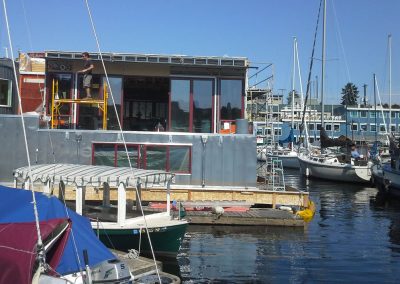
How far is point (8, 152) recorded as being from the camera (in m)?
22.4

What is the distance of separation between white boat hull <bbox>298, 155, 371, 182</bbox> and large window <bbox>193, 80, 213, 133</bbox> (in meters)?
21.7

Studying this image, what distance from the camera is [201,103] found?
25.4 meters

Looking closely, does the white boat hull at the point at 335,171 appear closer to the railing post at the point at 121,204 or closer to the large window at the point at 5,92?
the large window at the point at 5,92

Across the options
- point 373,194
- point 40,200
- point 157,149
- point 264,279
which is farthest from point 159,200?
point 373,194

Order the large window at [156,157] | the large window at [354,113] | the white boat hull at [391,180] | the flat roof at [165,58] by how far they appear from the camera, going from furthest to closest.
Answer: the large window at [354,113]
the white boat hull at [391,180]
the flat roof at [165,58]
the large window at [156,157]

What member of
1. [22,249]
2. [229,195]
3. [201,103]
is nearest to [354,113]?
[201,103]

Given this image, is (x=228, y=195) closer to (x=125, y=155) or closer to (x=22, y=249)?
(x=125, y=155)

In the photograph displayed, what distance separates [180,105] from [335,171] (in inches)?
924

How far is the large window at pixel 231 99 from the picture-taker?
25.5 m

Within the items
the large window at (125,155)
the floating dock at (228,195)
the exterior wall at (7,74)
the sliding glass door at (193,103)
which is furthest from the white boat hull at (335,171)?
the exterior wall at (7,74)

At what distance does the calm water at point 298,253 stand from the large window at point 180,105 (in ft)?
20.7

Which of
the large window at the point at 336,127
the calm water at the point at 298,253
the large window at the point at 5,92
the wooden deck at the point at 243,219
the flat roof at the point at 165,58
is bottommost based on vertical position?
the calm water at the point at 298,253

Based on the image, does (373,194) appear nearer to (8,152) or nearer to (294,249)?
(294,249)

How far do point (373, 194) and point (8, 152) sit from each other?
25.3 metres
